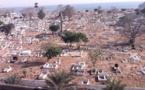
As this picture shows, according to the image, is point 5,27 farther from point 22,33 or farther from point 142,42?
point 142,42

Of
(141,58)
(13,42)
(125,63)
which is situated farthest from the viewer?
(13,42)

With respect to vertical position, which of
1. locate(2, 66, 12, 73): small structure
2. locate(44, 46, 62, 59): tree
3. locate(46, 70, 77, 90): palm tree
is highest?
locate(46, 70, 77, 90): palm tree

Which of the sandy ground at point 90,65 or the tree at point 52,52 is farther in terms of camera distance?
the tree at point 52,52

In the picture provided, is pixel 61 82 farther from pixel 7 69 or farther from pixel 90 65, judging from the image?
pixel 7 69

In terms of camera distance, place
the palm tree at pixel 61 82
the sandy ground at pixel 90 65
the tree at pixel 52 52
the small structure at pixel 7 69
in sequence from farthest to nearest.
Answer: the tree at pixel 52 52
the small structure at pixel 7 69
the sandy ground at pixel 90 65
the palm tree at pixel 61 82

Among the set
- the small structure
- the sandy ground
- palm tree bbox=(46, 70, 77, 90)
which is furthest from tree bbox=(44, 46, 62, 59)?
palm tree bbox=(46, 70, 77, 90)

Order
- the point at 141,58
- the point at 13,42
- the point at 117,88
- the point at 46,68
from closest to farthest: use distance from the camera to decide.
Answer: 1. the point at 117,88
2. the point at 46,68
3. the point at 141,58
4. the point at 13,42

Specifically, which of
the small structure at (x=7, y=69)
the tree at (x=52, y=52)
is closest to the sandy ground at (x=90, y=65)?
the small structure at (x=7, y=69)

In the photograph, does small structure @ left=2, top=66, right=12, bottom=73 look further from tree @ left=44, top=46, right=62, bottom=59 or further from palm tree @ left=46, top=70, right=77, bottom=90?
palm tree @ left=46, top=70, right=77, bottom=90

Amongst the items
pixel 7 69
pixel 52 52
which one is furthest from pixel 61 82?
pixel 52 52

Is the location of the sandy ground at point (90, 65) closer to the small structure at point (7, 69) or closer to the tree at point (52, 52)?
the small structure at point (7, 69)

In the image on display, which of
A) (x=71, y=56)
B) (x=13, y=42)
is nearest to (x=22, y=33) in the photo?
(x=13, y=42)
